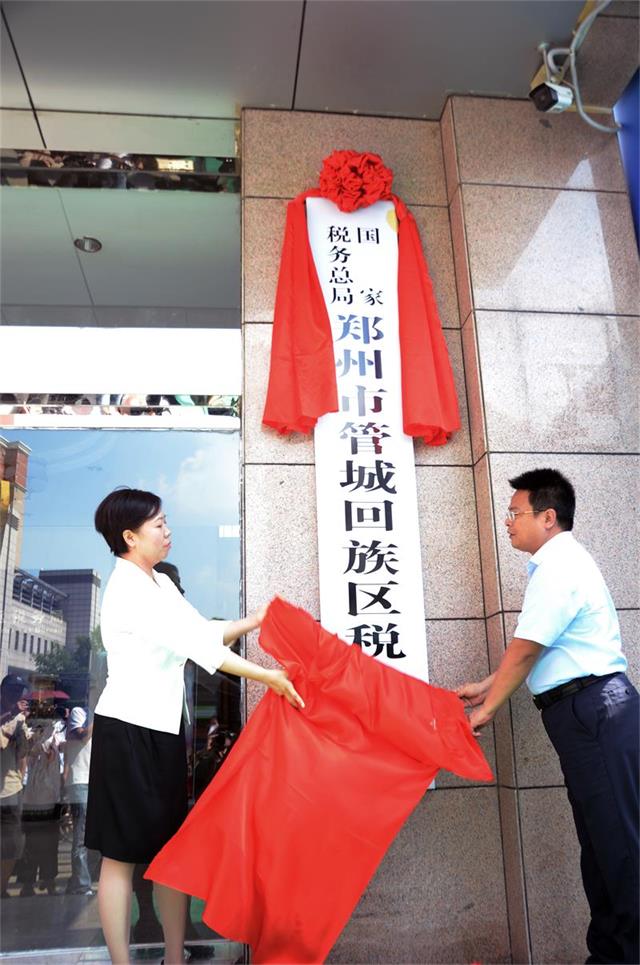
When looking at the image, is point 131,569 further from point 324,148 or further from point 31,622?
point 324,148

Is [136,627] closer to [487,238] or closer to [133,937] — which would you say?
[133,937]

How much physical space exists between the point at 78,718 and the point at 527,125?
3150 mm

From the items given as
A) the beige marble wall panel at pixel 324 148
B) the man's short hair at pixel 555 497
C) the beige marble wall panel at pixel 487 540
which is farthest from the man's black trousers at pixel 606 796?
the beige marble wall panel at pixel 324 148

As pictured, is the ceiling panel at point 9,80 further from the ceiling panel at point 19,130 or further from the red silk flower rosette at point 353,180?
the red silk flower rosette at point 353,180

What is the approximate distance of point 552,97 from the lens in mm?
3053

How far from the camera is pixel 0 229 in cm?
355

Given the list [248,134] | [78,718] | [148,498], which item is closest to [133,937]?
[78,718]

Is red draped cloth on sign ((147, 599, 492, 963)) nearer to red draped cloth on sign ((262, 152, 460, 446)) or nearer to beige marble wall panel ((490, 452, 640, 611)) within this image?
beige marble wall panel ((490, 452, 640, 611))

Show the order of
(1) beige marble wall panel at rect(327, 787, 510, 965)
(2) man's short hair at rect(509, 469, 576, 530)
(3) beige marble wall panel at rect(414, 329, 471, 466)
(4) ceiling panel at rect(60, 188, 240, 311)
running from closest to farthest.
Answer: (2) man's short hair at rect(509, 469, 576, 530), (1) beige marble wall panel at rect(327, 787, 510, 965), (3) beige marble wall panel at rect(414, 329, 471, 466), (4) ceiling panel at rect(60, 188, 240, 311)

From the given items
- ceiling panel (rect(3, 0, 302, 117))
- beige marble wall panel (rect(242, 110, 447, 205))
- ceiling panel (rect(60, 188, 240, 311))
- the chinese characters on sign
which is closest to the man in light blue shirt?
the chinese characters on sign

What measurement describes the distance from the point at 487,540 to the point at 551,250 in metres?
1.28

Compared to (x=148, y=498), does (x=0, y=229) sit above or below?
above

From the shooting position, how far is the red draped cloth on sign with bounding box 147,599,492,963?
6.81 feet

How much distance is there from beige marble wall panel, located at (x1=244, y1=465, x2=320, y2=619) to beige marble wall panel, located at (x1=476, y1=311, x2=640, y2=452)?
773 mm
